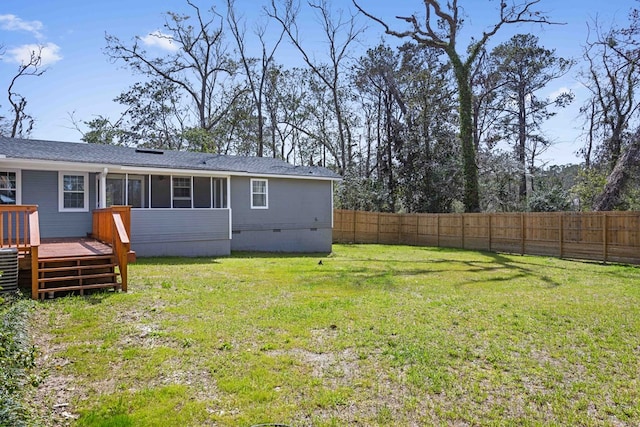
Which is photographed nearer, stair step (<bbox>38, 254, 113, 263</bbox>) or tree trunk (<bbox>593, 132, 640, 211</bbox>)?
stair step (<bbox>38, 254, 113, 263</bbox>)

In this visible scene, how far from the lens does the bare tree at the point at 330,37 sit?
26.5m

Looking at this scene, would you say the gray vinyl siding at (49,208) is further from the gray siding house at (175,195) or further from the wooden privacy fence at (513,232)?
the wooden privacy fence at (513,232)

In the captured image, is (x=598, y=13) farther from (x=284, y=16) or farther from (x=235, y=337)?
(x=235, y=337)

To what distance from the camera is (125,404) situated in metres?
3.22

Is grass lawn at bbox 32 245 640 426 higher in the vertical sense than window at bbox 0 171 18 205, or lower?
lower

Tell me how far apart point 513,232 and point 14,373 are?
16694 mm

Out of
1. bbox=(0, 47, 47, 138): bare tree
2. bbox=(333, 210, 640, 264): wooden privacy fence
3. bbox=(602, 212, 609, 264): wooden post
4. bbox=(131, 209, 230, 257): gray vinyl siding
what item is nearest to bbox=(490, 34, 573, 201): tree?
bbox=(333, 210, 640, 264): wooden privacy fence

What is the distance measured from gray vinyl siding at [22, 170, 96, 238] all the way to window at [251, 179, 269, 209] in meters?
5.54

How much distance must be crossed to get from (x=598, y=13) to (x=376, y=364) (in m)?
22.6

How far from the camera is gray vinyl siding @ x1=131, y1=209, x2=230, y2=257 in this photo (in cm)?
1196

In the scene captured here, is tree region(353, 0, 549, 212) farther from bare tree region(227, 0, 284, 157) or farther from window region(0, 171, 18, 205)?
window region(0, 171, 18, 205)

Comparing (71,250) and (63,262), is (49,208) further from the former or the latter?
(63,262)

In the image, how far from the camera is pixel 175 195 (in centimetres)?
1444

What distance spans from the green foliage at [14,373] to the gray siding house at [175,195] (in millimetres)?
7579
